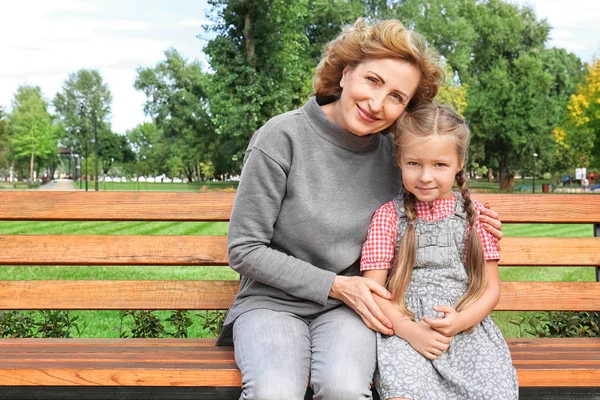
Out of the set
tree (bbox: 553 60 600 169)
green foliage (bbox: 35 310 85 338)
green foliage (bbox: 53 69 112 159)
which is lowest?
green foliage (bbox: 35 310 85 338)

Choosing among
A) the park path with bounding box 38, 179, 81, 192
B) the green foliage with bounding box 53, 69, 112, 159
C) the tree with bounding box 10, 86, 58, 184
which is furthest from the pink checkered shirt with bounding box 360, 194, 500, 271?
the green foliage with bounding box 53, 69, 112, 159

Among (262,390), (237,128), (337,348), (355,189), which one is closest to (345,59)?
(355,189)

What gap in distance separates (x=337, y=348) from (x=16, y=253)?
1765 mm

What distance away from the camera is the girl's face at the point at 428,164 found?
107 inches

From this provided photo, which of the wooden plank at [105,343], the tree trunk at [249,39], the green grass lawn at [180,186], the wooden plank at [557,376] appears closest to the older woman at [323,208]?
the wooden plank at [105,343]

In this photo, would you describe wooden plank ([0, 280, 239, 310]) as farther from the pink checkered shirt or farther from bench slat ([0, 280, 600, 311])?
the pink checkered shirt

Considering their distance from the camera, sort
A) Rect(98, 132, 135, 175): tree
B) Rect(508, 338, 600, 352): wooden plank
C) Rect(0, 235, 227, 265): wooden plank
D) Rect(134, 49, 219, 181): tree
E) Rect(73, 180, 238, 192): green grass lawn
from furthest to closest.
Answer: Rect(98, 132, 135, 175): tree
Rect(73, 180, 238, 192): green grass lawn
Rect(134, 49, 219, 181): tree
Rect(0, 235, 227, 265): wooden plank
Rect(508, 338, 600, 352): wooden plank

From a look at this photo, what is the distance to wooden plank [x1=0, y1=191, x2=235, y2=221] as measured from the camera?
11.6 ft

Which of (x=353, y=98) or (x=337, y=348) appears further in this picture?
(x=353, y=98)

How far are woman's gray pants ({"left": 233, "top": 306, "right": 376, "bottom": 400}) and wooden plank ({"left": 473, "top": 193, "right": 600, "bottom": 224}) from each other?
3.74 ft

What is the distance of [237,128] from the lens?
32.4 m

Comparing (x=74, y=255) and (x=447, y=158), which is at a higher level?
(x=447, y=158)

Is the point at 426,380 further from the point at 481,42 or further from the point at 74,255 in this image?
the point at 481,42

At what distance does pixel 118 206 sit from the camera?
3541 millimetres
